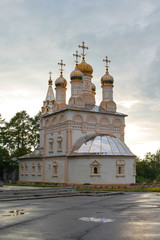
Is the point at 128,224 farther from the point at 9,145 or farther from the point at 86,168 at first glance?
the point at 9,145

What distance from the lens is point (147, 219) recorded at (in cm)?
1051

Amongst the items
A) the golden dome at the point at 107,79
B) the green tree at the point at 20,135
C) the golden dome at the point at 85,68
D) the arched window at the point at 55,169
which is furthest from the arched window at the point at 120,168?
the green tree at the point at 20,135

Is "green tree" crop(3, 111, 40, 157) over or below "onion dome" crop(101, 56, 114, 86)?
below

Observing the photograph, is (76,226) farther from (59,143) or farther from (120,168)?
(59,143)

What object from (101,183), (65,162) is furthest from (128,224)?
(65,162)

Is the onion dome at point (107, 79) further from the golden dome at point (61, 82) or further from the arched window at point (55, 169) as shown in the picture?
the arched window at point (55, 169)

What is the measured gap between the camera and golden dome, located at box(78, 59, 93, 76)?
40812 mm

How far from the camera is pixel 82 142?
33.5m

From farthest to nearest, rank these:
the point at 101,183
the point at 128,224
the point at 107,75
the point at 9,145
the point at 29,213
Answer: the point at 9,145
the point at 107,75
the point at 101,183
the point at 29,213
the point at 128,224

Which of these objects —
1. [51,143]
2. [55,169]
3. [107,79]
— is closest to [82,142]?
[55,169]

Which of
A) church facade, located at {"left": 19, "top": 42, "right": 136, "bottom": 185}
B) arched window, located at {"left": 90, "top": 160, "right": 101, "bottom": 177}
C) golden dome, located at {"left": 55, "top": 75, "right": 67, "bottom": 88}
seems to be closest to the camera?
arched window, located at {"left": 90, "top": 160, "right": 101, "bottom": 177}

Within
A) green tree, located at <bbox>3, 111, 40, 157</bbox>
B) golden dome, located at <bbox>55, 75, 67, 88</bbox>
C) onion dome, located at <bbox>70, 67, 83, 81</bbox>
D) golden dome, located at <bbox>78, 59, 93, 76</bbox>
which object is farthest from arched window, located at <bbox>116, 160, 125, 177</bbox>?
green tree, located at <bbox>3, 111, 40, 157</bbox>

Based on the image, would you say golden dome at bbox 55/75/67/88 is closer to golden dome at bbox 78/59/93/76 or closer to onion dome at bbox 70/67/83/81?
onion dome at bbox 70/67/83/81

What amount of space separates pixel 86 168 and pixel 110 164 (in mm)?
2348
